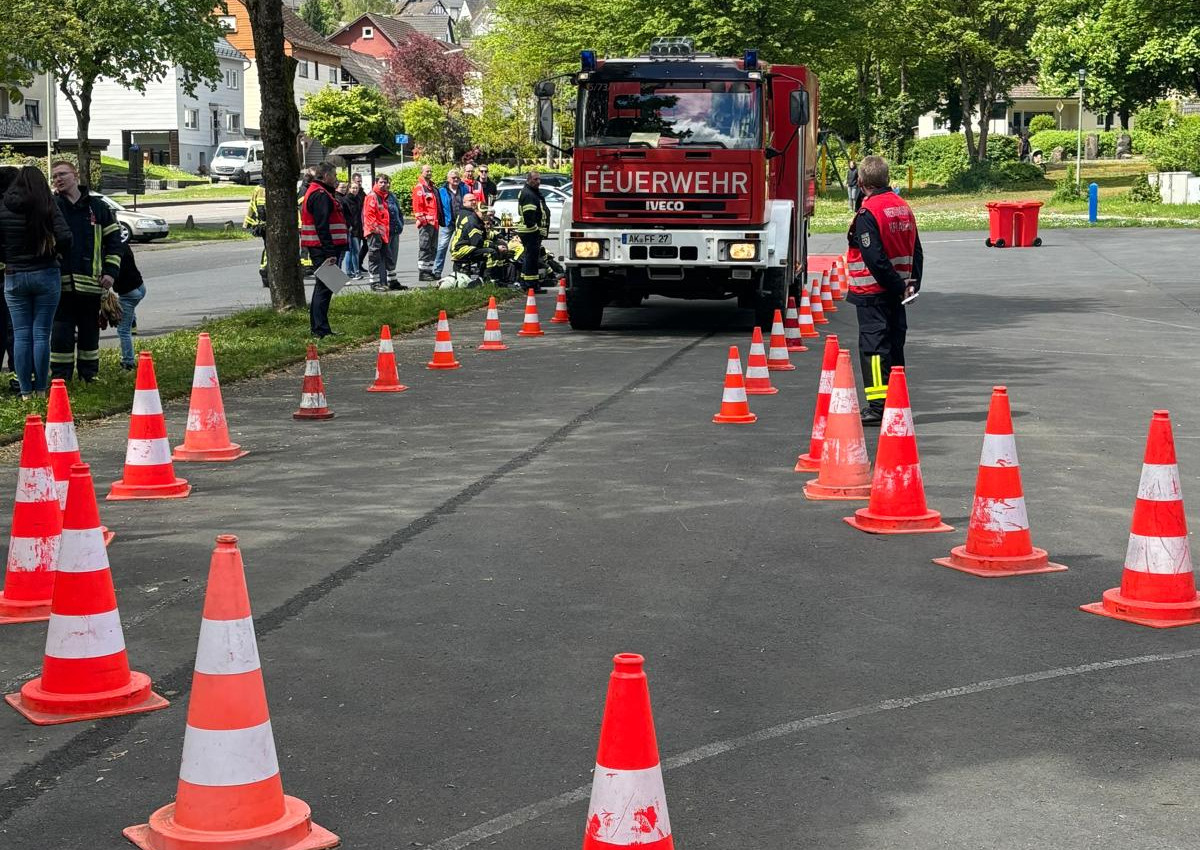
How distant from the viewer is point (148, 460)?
384 inches

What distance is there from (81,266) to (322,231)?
15.3ft

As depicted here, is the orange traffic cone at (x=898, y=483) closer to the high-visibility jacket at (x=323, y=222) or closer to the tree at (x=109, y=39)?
the high-visibility jacket at (x=323, y=222)

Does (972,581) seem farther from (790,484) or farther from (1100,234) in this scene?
(1100,234)

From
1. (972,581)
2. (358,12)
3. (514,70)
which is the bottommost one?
(972,581)

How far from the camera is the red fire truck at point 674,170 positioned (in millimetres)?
18969

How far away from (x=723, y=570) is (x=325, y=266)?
10.6 m

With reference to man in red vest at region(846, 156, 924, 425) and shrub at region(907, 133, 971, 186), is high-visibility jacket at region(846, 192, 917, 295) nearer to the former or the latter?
man in red vest at region(846, 156, 924, 425)

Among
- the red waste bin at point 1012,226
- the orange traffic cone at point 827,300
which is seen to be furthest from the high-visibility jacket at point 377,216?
the red waste bin at point 1012,226

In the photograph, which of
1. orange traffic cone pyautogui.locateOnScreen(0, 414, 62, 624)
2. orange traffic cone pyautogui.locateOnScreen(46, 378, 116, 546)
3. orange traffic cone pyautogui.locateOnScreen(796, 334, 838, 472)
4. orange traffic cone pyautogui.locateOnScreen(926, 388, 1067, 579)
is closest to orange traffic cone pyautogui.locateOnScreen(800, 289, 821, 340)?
orange traffic cone pyautogui.locateOnScreen(796, 334, 838, 472)

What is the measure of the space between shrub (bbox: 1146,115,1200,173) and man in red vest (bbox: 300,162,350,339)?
42.2 m

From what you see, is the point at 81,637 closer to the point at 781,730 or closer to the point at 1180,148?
the point at 781,730

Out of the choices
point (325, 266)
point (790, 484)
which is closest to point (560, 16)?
point (325, 266)

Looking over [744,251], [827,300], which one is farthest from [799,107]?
[827,300]

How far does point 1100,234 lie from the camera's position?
4284cm
